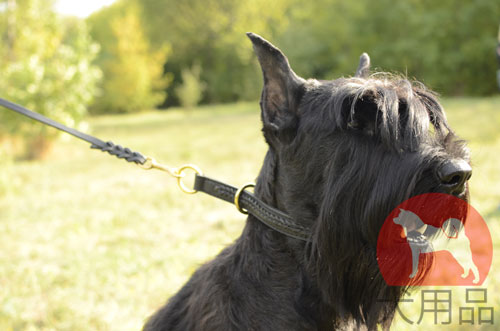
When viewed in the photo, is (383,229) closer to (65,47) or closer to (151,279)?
(151,279)

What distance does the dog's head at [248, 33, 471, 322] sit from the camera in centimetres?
165

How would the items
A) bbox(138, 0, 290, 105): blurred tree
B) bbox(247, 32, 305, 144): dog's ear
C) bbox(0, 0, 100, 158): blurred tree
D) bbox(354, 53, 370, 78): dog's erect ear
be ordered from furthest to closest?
1. bbox(138, 0, 290, 105): blurred tree
2. bbox(0, 0, 100, 158): blurred tree
3. bbox(354, 53, 370, 78): dog's erect ear
4. bbox(247, 32, 305, 144): dog's ear

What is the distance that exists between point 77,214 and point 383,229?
21.5ft

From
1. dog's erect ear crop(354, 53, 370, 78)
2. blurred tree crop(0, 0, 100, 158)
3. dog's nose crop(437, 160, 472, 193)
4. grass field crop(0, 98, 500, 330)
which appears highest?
blurred tree crop(0, 0, 100, 158)

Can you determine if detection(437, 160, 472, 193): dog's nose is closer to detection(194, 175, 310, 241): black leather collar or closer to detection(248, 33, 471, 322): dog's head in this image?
detection(248, 33, 471, 322): dog's head

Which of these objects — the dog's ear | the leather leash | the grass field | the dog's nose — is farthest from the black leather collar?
the grass field

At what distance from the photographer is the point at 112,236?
6.09 metres

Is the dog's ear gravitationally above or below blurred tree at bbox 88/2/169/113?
below

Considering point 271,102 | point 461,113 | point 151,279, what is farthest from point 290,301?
point 461,113

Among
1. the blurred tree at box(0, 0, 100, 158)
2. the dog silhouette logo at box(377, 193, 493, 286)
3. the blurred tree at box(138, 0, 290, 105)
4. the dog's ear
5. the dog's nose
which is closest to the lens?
the dog's nose

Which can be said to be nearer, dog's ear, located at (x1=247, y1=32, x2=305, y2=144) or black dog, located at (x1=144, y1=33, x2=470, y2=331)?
black dog, located at (x1=144, y1=33, x2=470, y2=331)

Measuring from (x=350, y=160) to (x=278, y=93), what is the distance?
19.9 inches

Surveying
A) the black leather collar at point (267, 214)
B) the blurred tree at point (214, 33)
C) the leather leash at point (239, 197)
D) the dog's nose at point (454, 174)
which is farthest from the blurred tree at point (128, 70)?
the dog's nose at point (454, 174)

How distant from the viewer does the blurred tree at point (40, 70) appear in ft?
41.5
